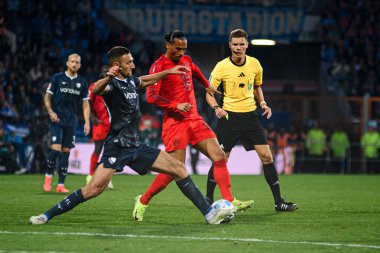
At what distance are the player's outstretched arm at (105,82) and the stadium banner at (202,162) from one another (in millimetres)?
15038

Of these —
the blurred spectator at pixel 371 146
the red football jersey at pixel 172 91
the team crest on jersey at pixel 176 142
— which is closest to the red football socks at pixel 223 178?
the team crest on jersey at pixel 176 142

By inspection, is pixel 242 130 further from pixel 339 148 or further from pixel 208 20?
pixel 208 20

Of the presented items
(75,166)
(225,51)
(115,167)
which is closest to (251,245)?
A: (115,167)

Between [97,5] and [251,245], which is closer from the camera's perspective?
[251,245]

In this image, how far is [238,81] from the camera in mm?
12031

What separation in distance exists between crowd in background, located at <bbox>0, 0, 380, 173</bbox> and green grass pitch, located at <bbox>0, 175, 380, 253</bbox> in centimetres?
977

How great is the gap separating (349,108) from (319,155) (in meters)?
1.80

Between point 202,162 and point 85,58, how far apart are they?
23.3ft

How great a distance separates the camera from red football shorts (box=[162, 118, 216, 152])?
10.8m

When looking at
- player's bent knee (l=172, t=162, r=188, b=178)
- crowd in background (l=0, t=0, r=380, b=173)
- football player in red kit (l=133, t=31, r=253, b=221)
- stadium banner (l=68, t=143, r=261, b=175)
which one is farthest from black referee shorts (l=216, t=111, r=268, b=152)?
crowd in background (l=0, t=0, r=380, b=173)

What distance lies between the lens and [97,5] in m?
33.6

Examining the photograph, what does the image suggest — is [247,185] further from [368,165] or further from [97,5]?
[97,5]

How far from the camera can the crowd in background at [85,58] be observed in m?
24.8

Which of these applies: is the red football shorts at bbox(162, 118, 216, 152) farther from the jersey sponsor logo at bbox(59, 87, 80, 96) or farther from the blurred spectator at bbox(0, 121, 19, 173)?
the blurred spectator at bbox(0, 121, 19, 173)
